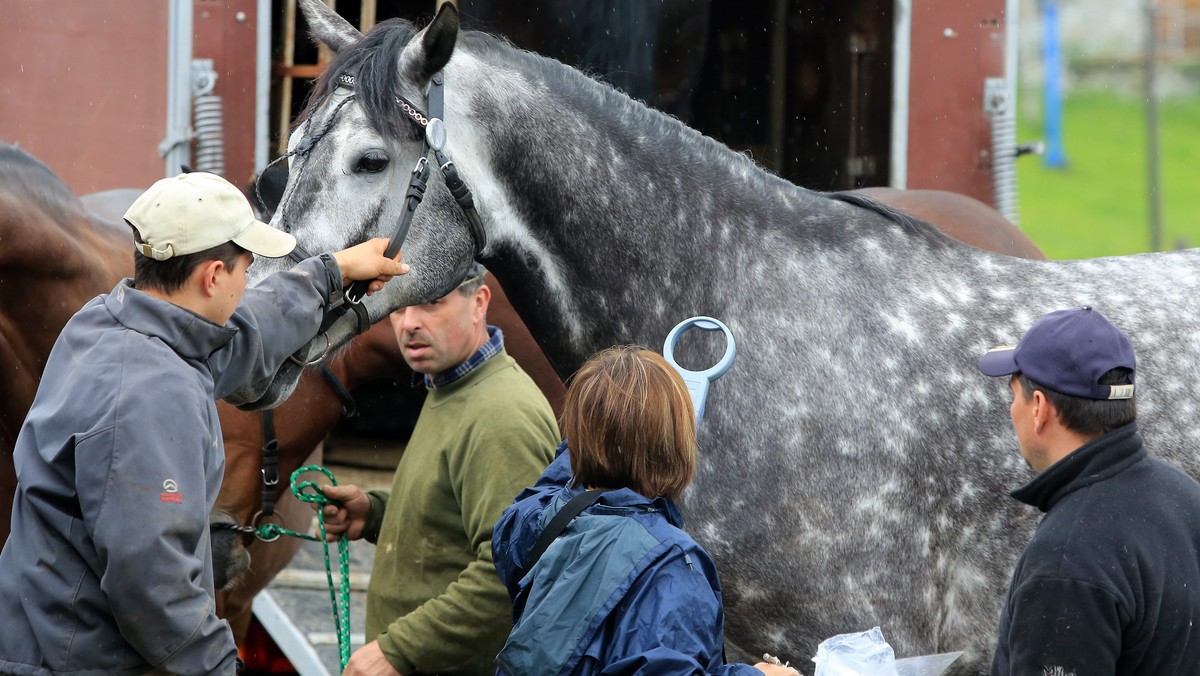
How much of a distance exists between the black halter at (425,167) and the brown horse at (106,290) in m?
0.42

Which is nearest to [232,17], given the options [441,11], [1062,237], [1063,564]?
[441,11]

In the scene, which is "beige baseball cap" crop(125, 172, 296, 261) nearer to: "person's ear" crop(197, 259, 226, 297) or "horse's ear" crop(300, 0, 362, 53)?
"person's ear" crop(197, 259, 226, 297)

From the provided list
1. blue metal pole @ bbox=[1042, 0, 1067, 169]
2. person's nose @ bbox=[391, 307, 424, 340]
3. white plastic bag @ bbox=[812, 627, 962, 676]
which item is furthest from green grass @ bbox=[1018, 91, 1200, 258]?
white plastic bag @ bbox=[812, 627, 962, 676]

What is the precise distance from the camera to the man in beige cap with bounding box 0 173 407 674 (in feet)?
5.71

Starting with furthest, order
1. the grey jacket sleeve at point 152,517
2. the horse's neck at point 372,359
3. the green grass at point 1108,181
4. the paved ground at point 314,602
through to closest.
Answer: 1. the green grass at point 1108,181
2. the paved ground at point 314,602
3. the horse's neck at point 372,359
4. the grey jacket sleeve at point 152,517

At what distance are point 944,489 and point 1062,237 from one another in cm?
1501

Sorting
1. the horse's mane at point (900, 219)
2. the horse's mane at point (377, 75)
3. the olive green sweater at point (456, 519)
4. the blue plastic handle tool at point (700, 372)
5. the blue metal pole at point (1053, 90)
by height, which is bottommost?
the olive green sweater at point (456, 519)

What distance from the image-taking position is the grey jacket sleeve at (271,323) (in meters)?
2.06

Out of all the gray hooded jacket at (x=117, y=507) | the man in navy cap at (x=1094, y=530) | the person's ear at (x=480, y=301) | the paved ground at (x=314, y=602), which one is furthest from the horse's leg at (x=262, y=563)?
the man in navy cap at (x=1094, y=530)

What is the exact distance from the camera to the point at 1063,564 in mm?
1743

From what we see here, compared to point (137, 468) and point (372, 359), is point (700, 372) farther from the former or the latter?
point (372, 359)

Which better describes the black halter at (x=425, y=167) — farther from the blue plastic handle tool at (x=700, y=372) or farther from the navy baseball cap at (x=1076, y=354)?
the navy baseball cap at (x=1076, y=354)

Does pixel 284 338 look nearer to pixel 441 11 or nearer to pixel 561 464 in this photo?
pixel 561 464

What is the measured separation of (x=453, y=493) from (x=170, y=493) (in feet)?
3.78
